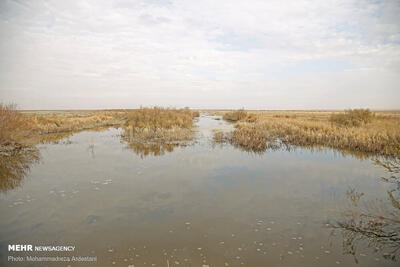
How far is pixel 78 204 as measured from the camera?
538 centimetres

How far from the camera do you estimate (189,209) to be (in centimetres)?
518

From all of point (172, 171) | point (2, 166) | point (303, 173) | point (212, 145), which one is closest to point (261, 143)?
point (212, 145)

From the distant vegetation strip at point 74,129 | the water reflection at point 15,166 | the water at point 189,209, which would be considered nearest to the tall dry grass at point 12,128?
the distant vegetation strip at point 74,129

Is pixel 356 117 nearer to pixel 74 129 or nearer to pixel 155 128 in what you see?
pixel 155 128

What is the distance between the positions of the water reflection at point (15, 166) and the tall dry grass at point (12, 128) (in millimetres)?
711

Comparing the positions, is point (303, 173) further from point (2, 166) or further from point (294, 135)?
point (2, 166)

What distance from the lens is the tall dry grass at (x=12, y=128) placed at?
10648 mm

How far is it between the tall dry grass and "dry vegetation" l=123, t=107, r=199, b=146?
553cm

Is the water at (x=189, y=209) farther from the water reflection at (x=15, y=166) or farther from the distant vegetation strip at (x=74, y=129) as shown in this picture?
the distant vegetation strip at (x=74, y=129)

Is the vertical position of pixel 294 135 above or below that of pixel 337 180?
above

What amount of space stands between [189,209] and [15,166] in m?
7.77

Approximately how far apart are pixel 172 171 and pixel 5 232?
4808 mm

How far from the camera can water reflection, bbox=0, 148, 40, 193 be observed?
6.89 meters

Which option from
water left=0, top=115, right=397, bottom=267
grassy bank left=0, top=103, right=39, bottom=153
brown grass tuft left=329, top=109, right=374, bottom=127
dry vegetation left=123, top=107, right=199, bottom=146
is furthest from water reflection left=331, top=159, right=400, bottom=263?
brown grass tuft left=329, top=109, right=374, bottom=127
